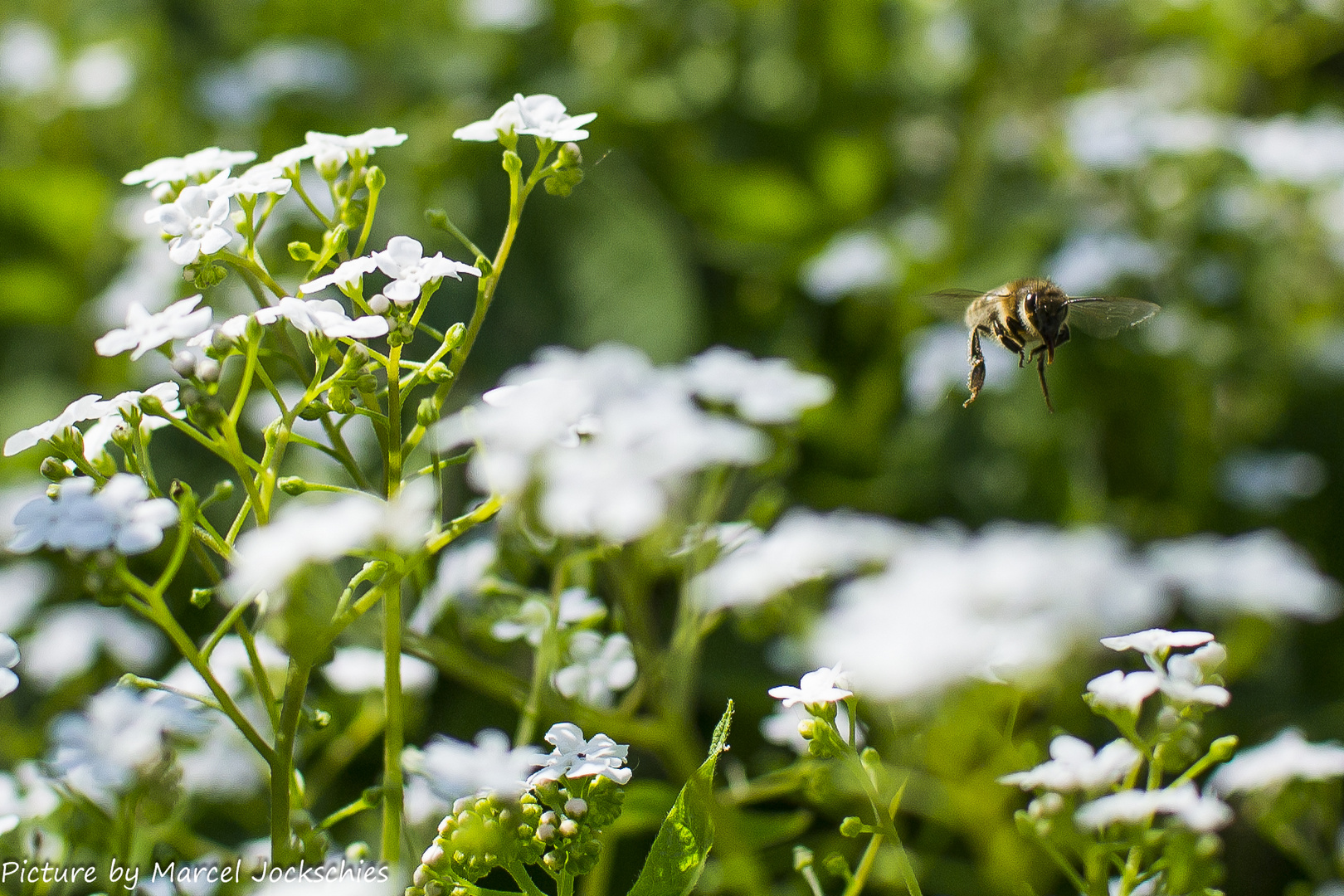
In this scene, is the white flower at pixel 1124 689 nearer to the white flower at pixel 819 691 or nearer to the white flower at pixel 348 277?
the white flower at pixel 819 691

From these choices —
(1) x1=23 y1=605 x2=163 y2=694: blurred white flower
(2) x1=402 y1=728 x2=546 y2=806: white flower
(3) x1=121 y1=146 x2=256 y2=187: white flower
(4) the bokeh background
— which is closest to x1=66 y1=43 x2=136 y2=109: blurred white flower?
(4) the bokeh background

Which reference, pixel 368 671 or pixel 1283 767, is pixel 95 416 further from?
pixel 1283 767

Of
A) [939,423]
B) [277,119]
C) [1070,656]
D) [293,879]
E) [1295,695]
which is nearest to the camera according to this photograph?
[293,879]

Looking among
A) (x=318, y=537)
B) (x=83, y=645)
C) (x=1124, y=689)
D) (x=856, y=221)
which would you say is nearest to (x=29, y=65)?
(x=83, y=645)

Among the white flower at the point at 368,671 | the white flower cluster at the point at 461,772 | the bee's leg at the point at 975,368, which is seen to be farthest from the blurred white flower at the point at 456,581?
the bee's leg at the point at 975,368

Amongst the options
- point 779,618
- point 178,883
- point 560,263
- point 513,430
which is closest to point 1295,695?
point 779,618

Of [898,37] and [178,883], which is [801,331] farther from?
[178,883]

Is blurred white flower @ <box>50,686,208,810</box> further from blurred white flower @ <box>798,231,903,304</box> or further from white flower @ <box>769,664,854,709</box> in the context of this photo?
blurred white flower @ <box>798,231,903,304</box>
